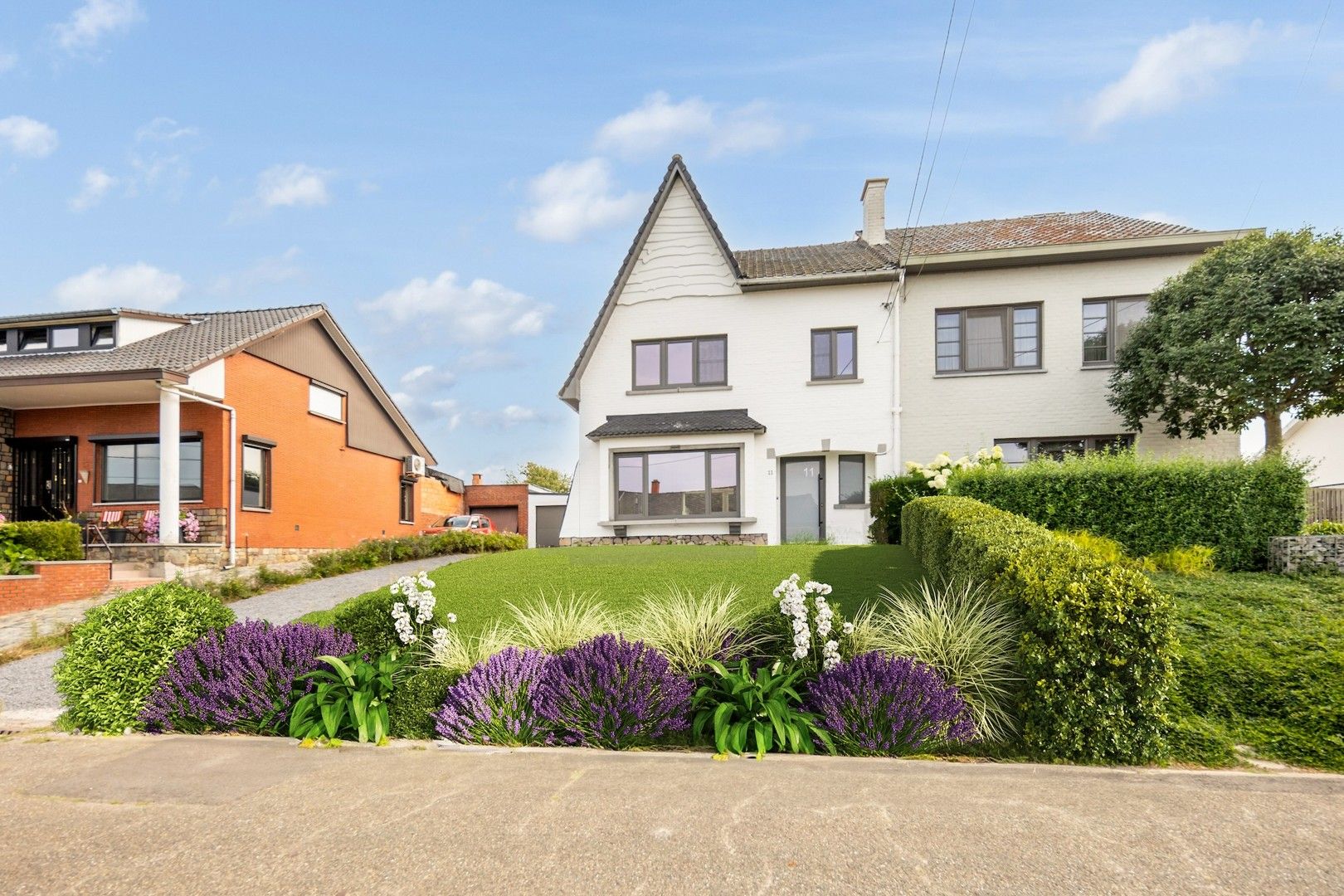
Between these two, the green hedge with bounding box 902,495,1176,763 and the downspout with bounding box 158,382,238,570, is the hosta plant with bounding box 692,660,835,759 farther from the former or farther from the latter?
the downspout with bounding box 158,382,238,570

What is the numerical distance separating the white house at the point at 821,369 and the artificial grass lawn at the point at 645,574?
370cm

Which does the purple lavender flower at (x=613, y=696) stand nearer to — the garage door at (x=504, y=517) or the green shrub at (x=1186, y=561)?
the green shrub at (x=1186, y=561)

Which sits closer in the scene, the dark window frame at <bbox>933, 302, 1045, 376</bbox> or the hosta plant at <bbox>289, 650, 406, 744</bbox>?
the hosta plant at <bbox>289, 650, 406, 744</bbox>

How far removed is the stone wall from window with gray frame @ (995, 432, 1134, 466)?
699 cm

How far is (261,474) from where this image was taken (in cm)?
1661

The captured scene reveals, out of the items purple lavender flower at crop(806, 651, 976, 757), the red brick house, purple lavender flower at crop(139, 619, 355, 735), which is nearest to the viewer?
purple lavender flower at crop(806, 651, 976, 757)

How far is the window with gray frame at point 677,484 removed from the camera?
16891 millimetres

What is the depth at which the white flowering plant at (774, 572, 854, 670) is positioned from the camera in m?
5.21

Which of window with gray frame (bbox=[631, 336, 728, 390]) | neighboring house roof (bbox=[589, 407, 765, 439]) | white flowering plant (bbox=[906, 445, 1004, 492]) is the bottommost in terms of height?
white flowering plant (bbox=[906, 445, 1004, 492])

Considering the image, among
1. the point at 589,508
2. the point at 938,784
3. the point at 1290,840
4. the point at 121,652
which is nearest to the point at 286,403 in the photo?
the point at 589,508

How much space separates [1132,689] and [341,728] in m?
5.42

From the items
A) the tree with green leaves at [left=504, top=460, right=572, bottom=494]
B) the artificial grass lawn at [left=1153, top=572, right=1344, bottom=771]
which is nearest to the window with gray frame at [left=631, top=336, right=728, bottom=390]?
the artificial grass lawn at [left=1153, top=572, right=1344, bottom=771]

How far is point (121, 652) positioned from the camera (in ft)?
19.6

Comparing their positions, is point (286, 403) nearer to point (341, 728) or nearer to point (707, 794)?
point (341, 728)
